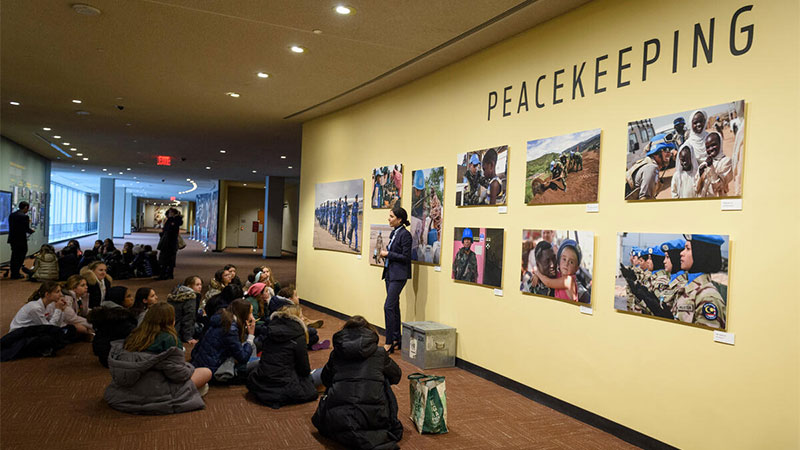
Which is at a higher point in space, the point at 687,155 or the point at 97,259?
the point at 687,155

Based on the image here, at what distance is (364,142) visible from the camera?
8.56 metres

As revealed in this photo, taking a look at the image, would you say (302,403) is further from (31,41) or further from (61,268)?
(61,268)

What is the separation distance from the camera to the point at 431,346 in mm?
5984

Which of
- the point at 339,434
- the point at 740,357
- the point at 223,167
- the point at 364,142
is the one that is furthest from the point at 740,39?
the point at 223,167

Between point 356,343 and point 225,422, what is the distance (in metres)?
1.30

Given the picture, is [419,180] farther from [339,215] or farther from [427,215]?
[339,215]

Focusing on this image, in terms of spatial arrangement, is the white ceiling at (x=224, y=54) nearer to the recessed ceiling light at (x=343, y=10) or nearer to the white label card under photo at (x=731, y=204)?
the recessed ceiling light at (x=343, y=10)

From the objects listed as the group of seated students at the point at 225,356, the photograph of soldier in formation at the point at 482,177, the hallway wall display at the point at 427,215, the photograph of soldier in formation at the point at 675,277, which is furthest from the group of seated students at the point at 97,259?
the photograph of soldier in formation at the point at 675,277

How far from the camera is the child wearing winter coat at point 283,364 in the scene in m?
4.59

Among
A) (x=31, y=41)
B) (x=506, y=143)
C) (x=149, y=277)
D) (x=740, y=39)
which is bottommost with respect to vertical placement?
(x=149, y=277)

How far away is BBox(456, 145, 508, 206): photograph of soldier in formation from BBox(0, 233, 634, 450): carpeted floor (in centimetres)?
191

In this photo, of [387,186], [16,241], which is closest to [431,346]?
[387,186]

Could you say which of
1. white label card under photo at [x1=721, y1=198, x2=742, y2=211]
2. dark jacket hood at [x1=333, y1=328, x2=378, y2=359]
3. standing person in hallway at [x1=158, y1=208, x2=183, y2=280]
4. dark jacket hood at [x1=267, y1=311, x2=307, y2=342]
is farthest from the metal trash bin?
standing person in hallway at [x1=158, y1=208, x2=183, y2=280]

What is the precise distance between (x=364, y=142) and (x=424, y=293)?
2.88 meters
